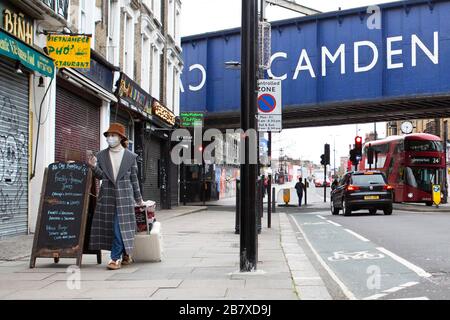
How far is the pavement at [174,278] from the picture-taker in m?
5.93

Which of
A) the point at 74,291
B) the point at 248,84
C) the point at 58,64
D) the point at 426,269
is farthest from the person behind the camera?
the point at 58,64

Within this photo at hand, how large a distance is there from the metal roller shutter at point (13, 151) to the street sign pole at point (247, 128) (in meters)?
5.66

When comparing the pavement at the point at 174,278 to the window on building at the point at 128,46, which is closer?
the pavement at the point at 174,278

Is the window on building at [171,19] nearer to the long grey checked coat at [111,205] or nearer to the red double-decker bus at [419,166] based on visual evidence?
the red double-decker bus at [419,166]

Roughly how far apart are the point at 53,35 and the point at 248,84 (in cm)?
645

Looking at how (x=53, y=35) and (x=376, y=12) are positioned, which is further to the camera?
(x=376, y=12)

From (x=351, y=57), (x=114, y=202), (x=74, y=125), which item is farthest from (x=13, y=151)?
(x=351, y=57)

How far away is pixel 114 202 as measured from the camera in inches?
305

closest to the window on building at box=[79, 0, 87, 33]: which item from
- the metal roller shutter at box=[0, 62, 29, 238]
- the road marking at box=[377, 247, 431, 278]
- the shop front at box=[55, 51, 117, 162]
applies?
the shop front at box=[55, 51, 117, 162]

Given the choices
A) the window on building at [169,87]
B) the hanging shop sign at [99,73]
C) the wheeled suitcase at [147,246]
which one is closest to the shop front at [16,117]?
the hanging shop sign at [99,73]
